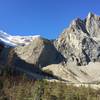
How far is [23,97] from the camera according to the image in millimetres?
72562

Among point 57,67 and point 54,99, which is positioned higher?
point 57,67

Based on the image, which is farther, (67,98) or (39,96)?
(67,98)

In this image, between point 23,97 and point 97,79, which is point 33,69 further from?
point 23,97

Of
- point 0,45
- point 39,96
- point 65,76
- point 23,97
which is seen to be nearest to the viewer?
point 39,96

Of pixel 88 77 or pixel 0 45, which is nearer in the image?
pixel 0 45

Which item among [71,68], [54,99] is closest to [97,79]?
[71,68]

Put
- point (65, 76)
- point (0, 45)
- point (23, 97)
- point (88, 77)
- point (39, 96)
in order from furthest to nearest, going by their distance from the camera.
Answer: point (88, 77) < point (65, 76) < point (0, 45) < point (23, 97) < point (39, 96)

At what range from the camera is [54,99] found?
249 feet

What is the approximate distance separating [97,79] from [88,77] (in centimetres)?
622

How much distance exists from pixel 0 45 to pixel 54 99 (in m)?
78.8

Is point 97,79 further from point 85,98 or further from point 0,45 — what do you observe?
point 85,98

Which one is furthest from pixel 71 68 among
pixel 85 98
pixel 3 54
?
pixel 85 98

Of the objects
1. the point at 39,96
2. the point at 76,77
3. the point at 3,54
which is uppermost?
the point at 3,54

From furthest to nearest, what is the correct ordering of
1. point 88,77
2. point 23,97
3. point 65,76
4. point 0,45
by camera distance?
point 88,77 → point 65,76 → point 0,45 → point 23,97
